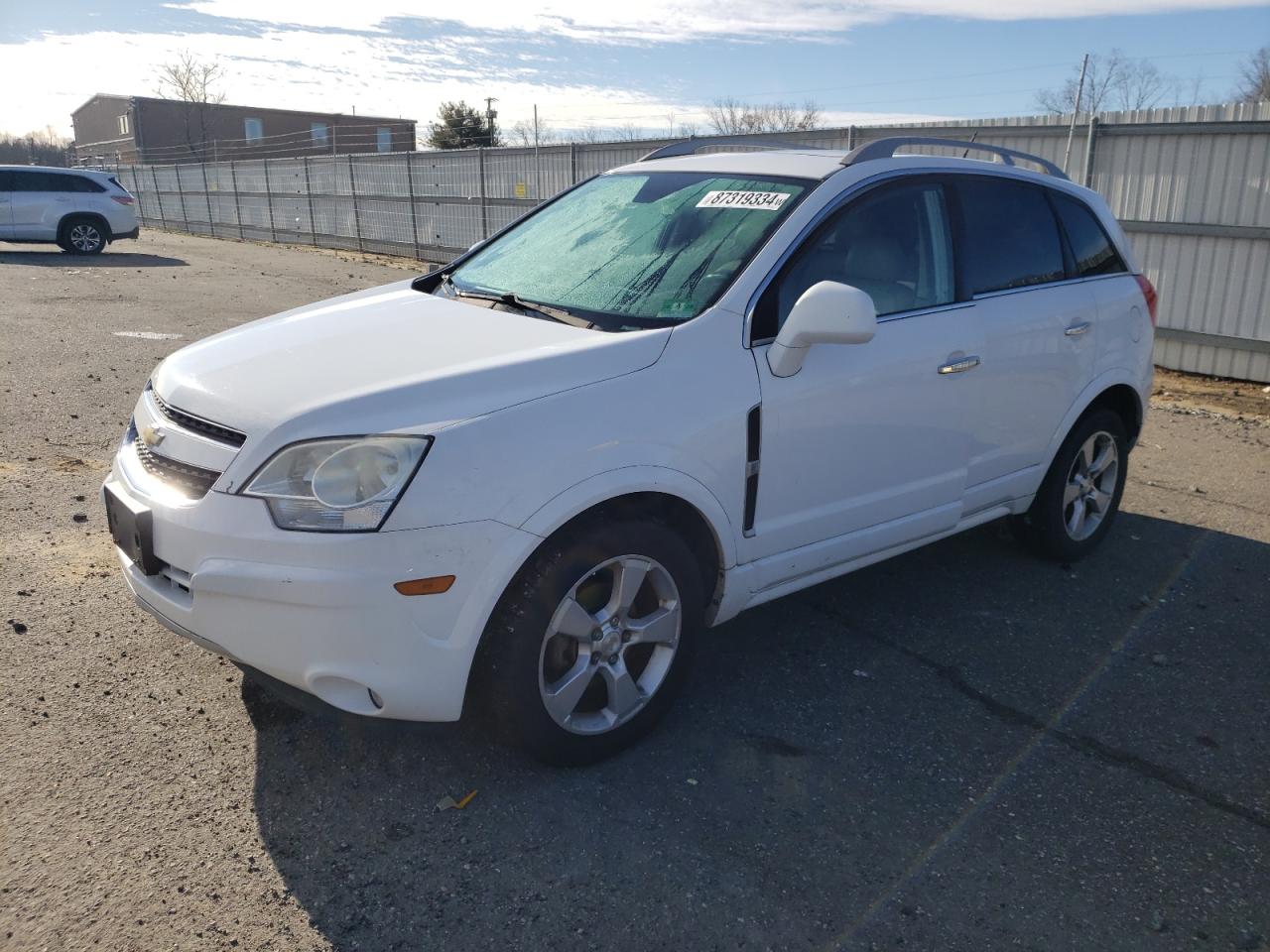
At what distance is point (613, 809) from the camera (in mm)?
2951

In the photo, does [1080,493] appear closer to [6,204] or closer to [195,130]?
[6,204]

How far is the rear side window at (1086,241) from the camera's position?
4.68 m

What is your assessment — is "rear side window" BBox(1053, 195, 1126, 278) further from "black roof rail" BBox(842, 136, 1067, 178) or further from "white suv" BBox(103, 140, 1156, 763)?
"black roof rail" BBox(842, 136, 1067, 178)

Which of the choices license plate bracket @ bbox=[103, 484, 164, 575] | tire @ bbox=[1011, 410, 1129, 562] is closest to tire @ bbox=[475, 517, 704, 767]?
license plate bracket @ bbox=[103, 484, 164, 575]

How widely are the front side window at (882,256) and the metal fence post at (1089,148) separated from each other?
22.6ft

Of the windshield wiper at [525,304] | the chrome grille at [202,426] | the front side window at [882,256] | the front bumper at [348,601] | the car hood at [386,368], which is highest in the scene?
the front side window at [882,256]

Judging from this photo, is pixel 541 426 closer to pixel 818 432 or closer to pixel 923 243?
pixel 818 432

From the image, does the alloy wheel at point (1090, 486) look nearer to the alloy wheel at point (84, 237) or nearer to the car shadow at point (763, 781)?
the car shadow at point (763, 781)

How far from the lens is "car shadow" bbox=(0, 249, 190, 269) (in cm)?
1822

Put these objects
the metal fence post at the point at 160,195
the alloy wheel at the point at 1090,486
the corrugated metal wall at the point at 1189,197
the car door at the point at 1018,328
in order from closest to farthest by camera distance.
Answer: the car door at the point at 1018,328, the alloy wheel at the point at 1090,486, the corrugated metal wall at the point at 1189,197, the metal fence post at the point at 160,195

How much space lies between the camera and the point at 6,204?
63.6 ft

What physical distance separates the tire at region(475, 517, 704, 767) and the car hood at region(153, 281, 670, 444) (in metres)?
0.46

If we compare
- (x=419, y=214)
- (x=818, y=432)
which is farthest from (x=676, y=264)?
(x=419, y=214)

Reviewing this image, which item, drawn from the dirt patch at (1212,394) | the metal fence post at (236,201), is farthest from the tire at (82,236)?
the dirt patch at (1212,394)
